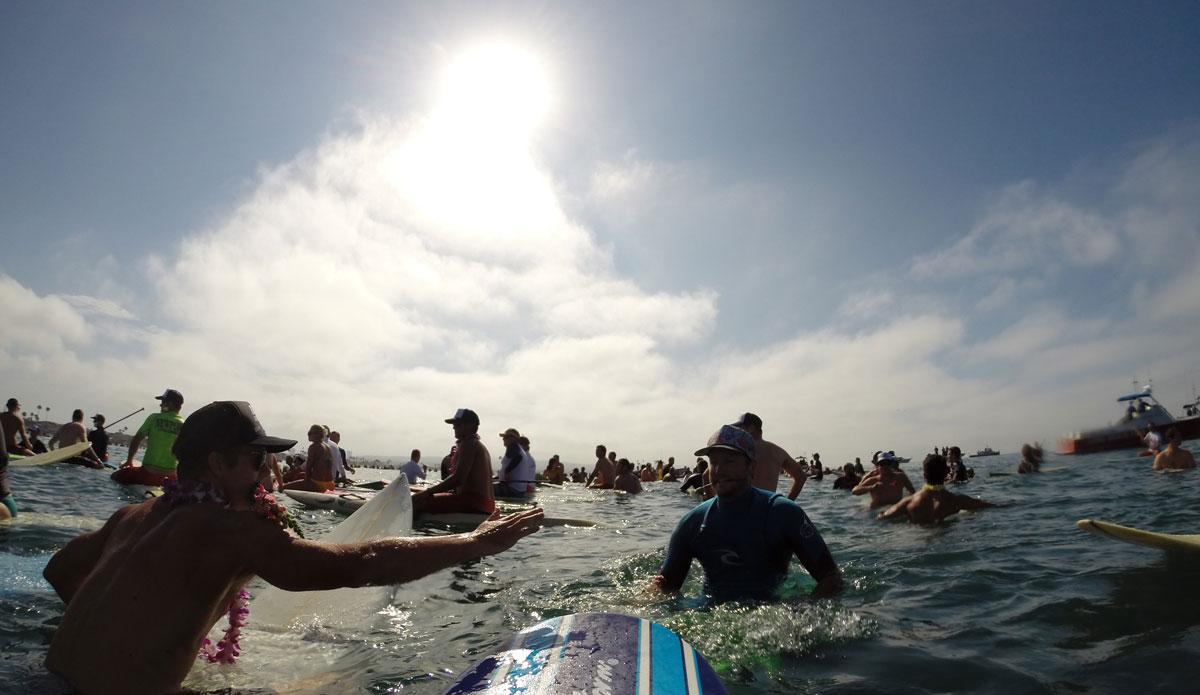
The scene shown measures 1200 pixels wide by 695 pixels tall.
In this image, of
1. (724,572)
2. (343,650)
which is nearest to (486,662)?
(343,650)

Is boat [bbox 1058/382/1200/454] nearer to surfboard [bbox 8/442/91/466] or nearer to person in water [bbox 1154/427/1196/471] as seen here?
person in water [bbox 1154/427/1196/471]

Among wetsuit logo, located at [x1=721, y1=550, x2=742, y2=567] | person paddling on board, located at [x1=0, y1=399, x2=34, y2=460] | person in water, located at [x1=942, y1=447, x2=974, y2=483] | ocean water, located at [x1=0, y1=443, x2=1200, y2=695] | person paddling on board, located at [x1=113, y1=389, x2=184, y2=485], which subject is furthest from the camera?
person in water, located at [x1=942, y1=447, x2=974, y2=483]

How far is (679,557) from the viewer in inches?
183

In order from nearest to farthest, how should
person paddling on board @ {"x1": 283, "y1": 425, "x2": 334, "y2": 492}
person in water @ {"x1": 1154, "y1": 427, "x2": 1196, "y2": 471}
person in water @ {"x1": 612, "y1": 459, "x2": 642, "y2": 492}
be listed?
person paddling on board @ {"x1": 283, "y1": 425, "x2": 334, "y2": 492} → person in water @ {"x1": 1154, "y1": 427, "x2": 1196, "y2": 471} → person in water @ {"x1": 612, "y1": 459, "x2": 642, "y2": 492}

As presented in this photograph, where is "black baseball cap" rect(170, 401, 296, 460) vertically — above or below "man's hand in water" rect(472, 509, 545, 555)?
above

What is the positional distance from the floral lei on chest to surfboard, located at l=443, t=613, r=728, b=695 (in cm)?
102

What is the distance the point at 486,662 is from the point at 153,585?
123 cm

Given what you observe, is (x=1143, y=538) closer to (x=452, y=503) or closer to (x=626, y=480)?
(x=452, y=503)

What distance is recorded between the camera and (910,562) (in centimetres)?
618

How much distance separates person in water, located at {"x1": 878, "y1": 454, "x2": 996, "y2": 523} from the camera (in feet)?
27.1

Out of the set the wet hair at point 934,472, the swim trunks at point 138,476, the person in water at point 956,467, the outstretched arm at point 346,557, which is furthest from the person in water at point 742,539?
the person in water at point 956,467

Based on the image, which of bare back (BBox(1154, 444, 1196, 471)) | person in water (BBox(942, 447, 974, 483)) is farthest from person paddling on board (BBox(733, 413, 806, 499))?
person in water (BBox(942, 447, 974, 483))

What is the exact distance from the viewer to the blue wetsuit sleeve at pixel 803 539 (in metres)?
4.21

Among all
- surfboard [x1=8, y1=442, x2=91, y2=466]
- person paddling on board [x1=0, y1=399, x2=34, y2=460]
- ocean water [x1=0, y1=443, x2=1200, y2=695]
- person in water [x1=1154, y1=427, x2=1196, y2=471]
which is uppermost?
person paddling on board [x1=0, y1=399, x2=34, y2=460]
